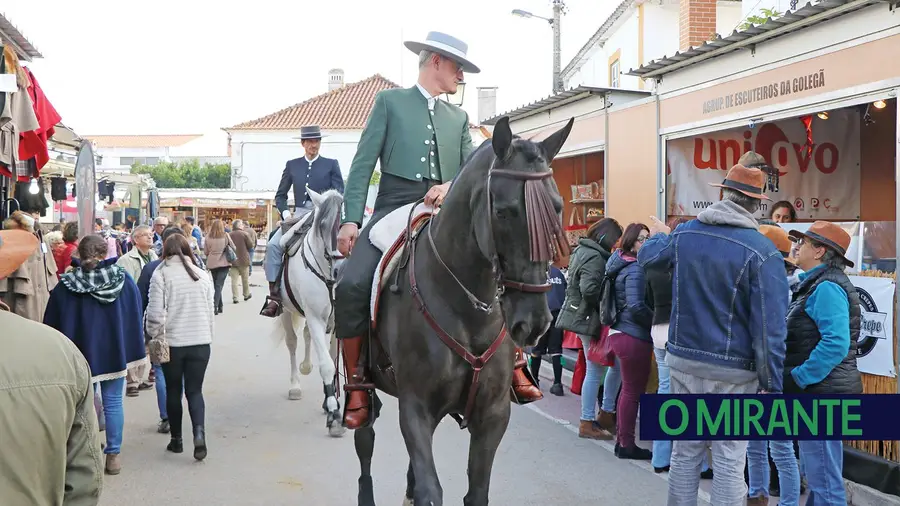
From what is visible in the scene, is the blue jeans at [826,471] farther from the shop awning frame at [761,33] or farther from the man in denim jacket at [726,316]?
the shop awning frame at [761,33]

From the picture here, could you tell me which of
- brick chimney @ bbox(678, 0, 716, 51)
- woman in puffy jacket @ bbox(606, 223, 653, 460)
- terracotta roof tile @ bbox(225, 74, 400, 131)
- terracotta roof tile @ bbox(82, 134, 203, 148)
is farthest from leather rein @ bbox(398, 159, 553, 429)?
terracotta roof tile @ bbox(82, 134, 203, 148)

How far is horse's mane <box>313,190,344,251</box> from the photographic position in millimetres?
7789

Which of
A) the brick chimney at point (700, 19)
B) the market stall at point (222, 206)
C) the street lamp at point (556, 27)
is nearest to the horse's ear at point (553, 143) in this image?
the brick chimney at point (700, 19)

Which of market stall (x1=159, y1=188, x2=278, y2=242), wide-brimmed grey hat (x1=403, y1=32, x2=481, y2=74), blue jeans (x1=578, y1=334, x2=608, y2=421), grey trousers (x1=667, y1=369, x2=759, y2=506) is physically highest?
market stall (x1=159, y1=188, x2=278, y2=242)

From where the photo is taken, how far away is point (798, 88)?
6609 mm

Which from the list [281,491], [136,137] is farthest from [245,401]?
[136,137]

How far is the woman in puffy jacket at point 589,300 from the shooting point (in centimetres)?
742

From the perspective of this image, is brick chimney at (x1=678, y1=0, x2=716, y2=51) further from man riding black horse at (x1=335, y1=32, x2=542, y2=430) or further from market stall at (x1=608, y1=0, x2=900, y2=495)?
man riding black horse at (x1=335, y1=32, x2=542, y2=430)

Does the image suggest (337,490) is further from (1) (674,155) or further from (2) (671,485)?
(1) (674,155)

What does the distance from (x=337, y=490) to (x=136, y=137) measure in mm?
97999

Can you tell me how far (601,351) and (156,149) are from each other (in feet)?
291

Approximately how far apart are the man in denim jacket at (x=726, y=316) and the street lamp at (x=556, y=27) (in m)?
14.2

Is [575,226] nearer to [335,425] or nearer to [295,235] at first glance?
[295,235]

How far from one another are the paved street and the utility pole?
10712mm
